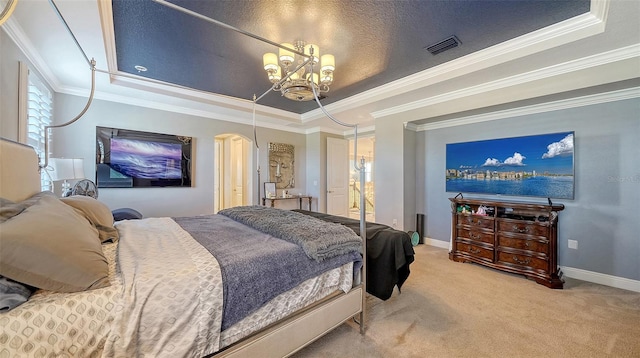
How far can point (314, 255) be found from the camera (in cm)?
157

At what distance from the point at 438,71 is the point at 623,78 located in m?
1.63

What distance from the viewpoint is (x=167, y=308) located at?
41.8 inches

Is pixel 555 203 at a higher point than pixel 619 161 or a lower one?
lower

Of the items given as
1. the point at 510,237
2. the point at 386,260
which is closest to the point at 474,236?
the point at 510,237

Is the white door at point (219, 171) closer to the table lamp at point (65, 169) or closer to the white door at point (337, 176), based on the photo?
the white door at point (337, 176)

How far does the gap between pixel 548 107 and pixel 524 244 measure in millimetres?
1863

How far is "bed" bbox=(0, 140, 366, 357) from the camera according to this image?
89cm

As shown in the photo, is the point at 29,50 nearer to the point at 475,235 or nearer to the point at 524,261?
the point at 475,235

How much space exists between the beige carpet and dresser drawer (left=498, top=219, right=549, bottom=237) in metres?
0.59

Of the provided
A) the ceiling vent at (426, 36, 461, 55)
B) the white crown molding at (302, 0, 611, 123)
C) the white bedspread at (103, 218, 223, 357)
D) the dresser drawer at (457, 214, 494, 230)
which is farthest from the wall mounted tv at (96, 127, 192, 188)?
the dresser drawer at (457, 214, 494, 230)

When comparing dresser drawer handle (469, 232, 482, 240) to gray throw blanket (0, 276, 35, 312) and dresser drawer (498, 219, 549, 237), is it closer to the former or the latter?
dresser drawer (498, 219, 549, 237)

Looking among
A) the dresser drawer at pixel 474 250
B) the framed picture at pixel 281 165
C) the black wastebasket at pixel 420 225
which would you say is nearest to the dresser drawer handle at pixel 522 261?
the dresser drawer at pixel 474 250

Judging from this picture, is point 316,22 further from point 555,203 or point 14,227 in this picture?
point 555,203

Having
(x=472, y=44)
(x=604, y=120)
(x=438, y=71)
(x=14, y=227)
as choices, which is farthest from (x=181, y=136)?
(x=604, y=120)
